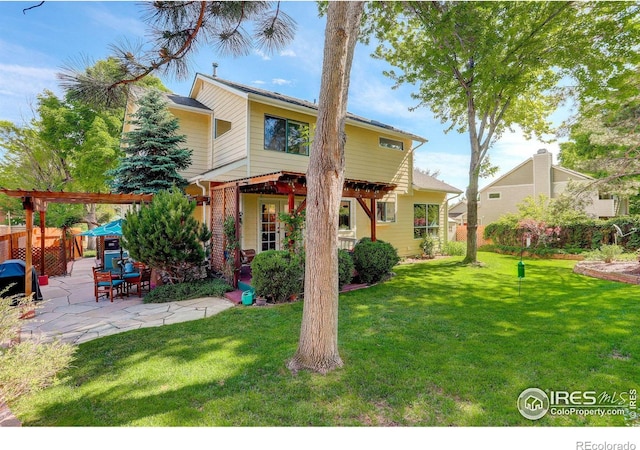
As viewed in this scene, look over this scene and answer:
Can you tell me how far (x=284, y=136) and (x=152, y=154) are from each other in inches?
173

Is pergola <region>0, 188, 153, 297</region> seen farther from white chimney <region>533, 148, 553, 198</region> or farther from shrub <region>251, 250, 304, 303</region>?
white chimney <region>533, 148, 553, 198</region>

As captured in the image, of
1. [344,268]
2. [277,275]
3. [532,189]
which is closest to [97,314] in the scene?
[277,275]

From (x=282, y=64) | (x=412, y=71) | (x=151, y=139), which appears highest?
(x=412, y=71)

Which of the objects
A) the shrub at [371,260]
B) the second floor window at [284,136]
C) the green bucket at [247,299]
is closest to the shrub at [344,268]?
the shrub at [371,260]

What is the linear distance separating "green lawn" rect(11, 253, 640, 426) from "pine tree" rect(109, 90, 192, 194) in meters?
5.75

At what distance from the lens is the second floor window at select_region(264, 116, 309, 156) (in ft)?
31.4

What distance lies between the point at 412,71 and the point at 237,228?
31.7 ft

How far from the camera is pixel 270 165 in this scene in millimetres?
9539

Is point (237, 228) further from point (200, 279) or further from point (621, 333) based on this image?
point (621, 333)

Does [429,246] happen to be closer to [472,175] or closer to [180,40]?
[472,175]

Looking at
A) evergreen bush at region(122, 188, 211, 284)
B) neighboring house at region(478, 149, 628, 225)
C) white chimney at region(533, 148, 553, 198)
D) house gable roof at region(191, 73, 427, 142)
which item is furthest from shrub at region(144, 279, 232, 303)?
white chimney at region(533, 148, 553, 198)

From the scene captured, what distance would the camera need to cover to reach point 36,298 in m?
6.33

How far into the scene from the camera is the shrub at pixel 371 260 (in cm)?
824
